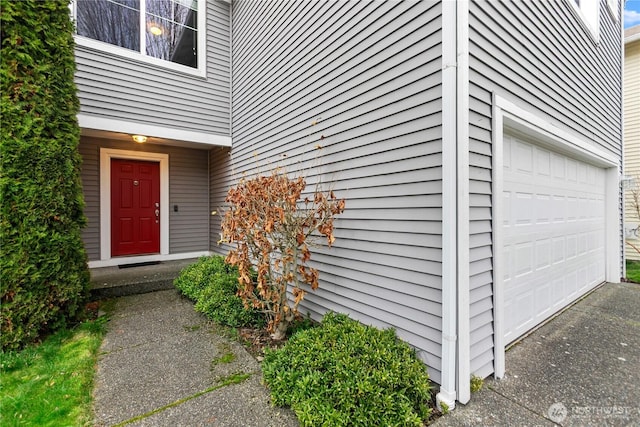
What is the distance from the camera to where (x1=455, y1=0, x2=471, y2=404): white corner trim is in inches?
78.5

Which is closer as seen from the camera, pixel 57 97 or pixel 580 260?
pixel 57 97

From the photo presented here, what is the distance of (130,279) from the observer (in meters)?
4.46

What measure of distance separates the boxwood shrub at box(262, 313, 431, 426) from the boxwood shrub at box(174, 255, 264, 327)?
105 centimetres

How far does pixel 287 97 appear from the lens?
4.01 m

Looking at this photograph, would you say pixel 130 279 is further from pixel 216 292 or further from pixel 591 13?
pixel 591 13

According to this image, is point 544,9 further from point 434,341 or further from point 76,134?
point 76,134

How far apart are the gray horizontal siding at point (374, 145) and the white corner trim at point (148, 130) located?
6.79 feet

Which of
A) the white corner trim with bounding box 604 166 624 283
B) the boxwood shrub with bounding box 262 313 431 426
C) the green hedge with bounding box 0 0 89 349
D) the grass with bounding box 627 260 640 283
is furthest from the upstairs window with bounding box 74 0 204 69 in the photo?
the grass with bounding box 627 260 640 283

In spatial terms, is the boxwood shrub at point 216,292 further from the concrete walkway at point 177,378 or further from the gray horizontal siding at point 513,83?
the gray horizontal siding at point 513,83

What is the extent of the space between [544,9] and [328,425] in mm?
4263

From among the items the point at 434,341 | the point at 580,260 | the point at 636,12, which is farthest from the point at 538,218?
the point at 636,12

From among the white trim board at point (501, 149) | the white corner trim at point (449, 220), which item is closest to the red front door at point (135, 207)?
the white corner trim at point (449, 220)

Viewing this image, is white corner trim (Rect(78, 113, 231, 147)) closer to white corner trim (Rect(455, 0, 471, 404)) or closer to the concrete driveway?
white corner trim (Rect(455, 0, 471, 404))

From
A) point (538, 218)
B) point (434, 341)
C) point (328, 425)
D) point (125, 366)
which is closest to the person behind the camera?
point (328, 425)
